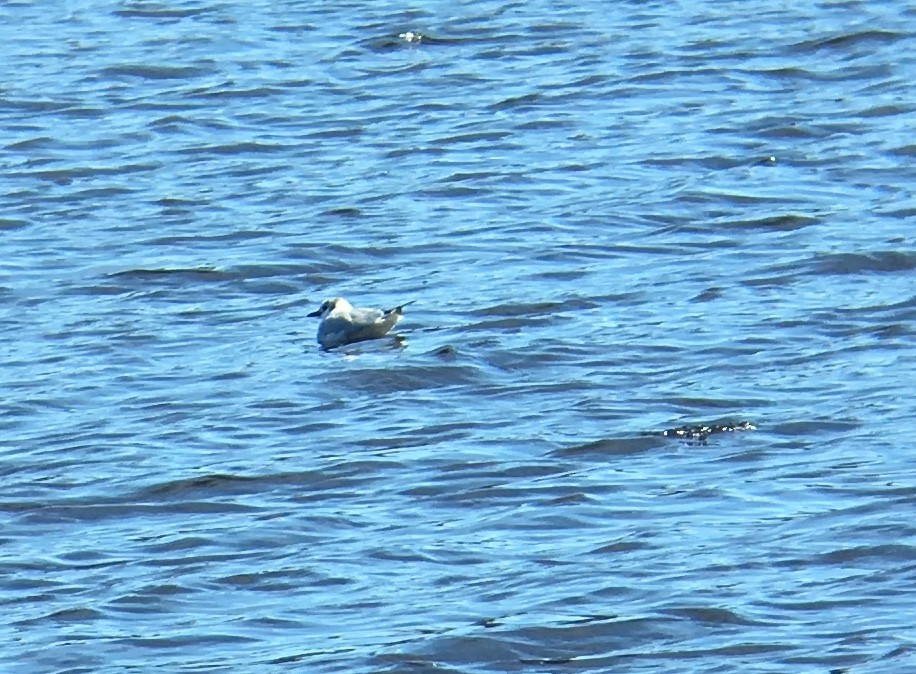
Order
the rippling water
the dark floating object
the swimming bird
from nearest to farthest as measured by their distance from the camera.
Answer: the rippling water, the dark floating object, the swimming bird

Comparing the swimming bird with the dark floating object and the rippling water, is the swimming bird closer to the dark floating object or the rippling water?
the rippling water

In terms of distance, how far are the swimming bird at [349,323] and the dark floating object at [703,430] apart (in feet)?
6.54

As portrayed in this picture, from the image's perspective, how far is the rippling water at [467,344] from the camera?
7098 millimetres

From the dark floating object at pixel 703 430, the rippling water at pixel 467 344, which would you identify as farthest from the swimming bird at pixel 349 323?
the dark floating object at pixel 703 430

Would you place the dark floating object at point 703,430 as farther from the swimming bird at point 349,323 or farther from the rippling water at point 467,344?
the swimming bird at point 349,323

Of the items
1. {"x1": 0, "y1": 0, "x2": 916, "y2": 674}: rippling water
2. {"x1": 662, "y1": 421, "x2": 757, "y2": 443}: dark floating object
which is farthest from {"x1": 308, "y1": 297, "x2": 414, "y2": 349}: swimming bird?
{"x1": 662, "y1": 421, "x2": 757, "y2": 443}: dark floating object

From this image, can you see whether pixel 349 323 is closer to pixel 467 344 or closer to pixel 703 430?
pixel 467 344

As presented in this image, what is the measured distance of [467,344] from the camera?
10.6 m

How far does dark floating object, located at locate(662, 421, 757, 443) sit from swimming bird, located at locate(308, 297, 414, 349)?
199cm

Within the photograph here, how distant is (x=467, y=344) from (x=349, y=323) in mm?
556

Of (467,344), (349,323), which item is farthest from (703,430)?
(349,323)

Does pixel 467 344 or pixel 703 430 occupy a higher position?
pixel 703 430

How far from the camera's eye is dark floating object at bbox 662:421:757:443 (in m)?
8.82

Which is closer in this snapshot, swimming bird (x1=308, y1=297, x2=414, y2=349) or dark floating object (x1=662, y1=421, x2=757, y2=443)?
dark floating object (x1=662, y1=421, x2=757, y2=443)
